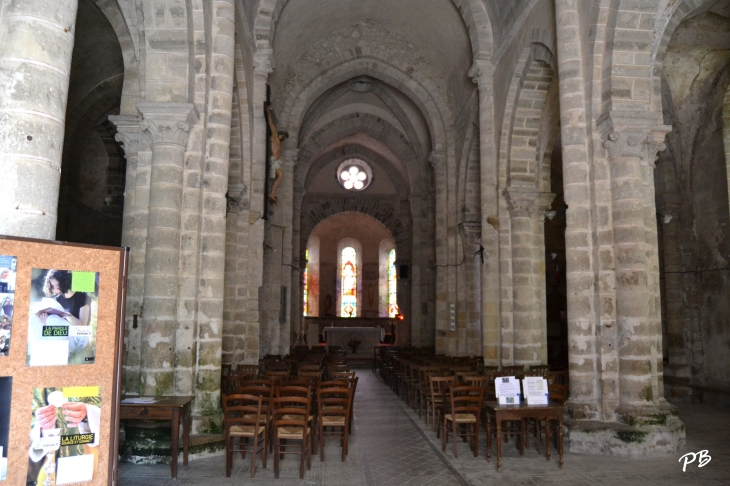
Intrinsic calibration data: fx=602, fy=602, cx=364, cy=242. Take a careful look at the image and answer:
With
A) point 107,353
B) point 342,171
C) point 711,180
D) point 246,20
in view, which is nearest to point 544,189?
point 711,180

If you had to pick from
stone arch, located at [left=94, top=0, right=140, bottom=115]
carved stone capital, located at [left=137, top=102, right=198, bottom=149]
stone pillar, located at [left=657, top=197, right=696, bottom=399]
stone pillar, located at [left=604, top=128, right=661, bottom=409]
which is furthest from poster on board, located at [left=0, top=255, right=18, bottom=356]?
stone pillar, located at [left=657, top=197, right=696, bottom=399]

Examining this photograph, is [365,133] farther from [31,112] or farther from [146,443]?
[31,112]

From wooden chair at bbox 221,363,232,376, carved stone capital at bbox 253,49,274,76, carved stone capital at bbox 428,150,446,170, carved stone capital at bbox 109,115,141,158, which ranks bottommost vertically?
wooden chair at bbox 221,363,232,376

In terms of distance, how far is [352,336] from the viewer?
2608 centimetres

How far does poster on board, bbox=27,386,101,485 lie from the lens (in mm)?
3316

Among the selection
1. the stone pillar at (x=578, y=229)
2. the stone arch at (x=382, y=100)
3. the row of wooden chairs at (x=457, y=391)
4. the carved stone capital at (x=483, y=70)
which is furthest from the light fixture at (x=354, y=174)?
the stone pillar at (x=578, y=229)

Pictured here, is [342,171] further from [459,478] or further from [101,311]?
[101,311]

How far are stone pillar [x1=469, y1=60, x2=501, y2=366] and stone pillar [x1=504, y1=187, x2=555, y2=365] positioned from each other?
0.50 m

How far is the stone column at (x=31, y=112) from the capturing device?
3695 mm

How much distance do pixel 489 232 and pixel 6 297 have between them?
11.5 meters

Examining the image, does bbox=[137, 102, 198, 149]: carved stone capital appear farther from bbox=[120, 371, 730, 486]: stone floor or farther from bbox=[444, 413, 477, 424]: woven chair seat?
bbox=[444, 413, 477, 424]: woven chair seat

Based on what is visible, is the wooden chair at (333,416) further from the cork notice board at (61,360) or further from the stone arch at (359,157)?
the stone arch at (359,157)

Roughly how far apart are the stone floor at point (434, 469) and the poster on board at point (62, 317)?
3263 mm

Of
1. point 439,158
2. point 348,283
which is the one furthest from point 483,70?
point 348,283
